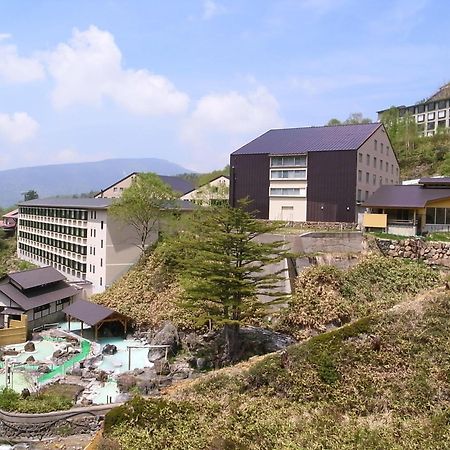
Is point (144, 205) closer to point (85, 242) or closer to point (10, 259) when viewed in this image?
point (85, 242)

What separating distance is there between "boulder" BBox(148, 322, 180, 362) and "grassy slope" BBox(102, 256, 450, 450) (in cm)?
833

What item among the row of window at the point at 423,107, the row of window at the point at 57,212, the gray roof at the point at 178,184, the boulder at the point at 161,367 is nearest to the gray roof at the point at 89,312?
the boulder at the point at 161,367

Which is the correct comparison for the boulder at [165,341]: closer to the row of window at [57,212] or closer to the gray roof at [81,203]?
the gray roof at [81,203]

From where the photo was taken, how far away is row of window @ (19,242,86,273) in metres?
33.0

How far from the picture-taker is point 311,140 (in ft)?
101

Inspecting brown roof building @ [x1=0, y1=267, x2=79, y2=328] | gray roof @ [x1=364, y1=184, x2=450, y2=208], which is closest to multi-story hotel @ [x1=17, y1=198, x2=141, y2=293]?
brown roof building @ [x1=0, y1=267, x2=79, y2=328]

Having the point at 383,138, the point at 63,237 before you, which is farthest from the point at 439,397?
the point at 63,237

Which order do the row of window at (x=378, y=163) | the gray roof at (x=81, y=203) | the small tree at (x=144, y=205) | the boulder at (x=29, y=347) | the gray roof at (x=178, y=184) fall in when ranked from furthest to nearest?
the gray roof at (x=178, y=184)
the gray roof at (x=81, y=203)
the small tree at (x=144, y=205)
the row of window at (x=378, y=163)
the boulder at (x=29, y=347)

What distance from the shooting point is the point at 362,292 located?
69.4ft

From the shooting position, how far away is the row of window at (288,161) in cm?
2966

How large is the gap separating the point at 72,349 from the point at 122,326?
10.9 feet

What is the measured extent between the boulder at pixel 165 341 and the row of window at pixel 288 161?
14.1m

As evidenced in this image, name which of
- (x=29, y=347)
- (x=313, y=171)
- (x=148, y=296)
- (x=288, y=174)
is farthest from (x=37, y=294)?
(x=313, y=171)

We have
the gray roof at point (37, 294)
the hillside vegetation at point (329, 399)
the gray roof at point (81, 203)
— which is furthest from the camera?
the gray roof at point (81, 203)
